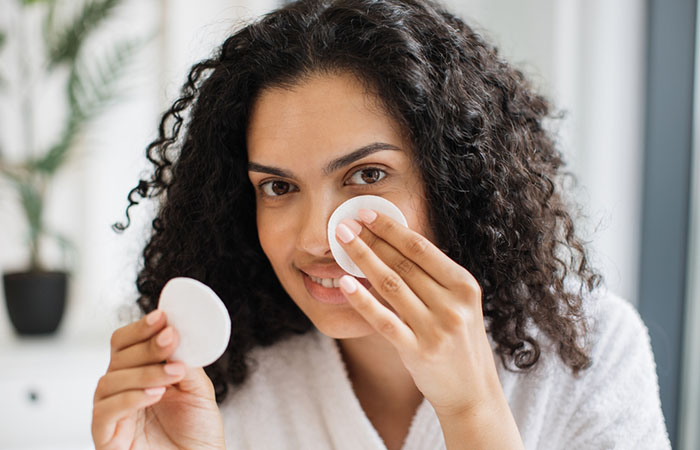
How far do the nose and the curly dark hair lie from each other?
15cm

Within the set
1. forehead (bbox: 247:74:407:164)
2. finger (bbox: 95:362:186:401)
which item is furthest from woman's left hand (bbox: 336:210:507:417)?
finger (bbox: 95:362:186:401)

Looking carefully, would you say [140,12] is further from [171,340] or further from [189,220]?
[171,340]

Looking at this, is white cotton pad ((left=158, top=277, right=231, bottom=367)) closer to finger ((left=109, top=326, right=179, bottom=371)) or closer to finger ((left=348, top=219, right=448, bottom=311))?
finger ((left=109, top=326, right=179, bottom=371))

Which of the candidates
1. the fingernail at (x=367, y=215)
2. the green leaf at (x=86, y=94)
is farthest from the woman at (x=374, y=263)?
the green leaf at (x=86, y=94)

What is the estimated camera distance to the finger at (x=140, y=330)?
29.8 inches

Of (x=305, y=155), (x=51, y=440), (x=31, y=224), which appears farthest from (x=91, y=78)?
(x=305, y=155)

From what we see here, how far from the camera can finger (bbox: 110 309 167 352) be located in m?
0.76

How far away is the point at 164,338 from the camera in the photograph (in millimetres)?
744

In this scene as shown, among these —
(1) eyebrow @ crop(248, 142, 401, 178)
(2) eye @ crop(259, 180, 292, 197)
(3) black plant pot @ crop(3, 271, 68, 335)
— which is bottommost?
(3) black plant pot @ crop(3, 271, 68, 335)

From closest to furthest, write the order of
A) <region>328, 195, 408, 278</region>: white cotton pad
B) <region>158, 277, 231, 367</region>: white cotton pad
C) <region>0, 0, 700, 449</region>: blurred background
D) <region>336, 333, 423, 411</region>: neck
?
<region>158, 277, 231, 367</region>: white cotton pad
<region>328, 195, 408, 278</region>: white cotton pad
<region>336, 333, 423, 411</region>: neck
<region>0, 0, 700, 449</region>: blurred background

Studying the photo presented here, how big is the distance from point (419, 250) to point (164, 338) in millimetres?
327

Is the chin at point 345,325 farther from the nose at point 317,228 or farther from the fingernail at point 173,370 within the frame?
the fingernail at point 173,370

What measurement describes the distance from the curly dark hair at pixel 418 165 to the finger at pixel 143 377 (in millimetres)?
370

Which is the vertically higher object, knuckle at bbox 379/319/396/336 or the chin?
knuckle at bbox 379/319/396/336
